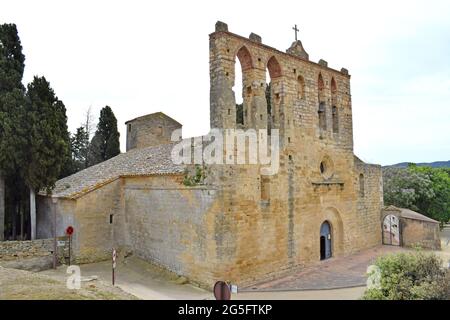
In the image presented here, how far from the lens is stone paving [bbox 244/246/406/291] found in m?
11.9

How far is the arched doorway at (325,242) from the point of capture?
52.1 ft

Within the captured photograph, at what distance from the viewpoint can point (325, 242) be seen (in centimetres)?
1605

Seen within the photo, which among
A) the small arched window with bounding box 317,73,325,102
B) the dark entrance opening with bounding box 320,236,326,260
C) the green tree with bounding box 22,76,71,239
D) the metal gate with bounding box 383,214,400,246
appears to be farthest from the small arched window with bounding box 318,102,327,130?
the green tree with bounding box 22,76,71,239

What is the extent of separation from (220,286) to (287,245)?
774cm

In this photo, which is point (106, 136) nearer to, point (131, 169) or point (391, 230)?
point (131, 169)

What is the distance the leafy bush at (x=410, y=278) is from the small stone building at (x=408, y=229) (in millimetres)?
12165

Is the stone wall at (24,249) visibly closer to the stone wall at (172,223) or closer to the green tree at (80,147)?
the stone wall at (172,223)

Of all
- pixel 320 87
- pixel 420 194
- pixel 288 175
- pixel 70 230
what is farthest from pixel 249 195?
pixel 420 194

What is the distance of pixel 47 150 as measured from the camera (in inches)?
604

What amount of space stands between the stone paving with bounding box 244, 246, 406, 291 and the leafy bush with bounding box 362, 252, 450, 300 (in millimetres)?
4204

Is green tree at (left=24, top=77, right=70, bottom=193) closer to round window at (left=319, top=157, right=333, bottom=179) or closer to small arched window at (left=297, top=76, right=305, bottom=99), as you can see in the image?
small arched window at (left=297, top=76, right=305, bottom=99)

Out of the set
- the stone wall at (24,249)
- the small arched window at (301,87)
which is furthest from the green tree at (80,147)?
the small arched window at (301,87)
